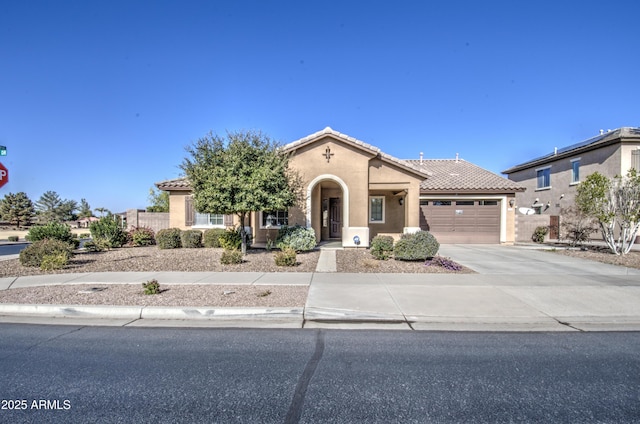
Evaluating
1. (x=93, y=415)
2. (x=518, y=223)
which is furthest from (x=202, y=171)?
(x=518, y=223)

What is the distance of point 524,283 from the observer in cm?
780

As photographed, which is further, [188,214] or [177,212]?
[177,212]

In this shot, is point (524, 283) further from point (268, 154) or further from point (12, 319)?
point (12, 319)

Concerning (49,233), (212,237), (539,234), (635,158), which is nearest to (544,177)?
(635,158)

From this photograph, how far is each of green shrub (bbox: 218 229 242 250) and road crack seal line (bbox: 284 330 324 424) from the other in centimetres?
865

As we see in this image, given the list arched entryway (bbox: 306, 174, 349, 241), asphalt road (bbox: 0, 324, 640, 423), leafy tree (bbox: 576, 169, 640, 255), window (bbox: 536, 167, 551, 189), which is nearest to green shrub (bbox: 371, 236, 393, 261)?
arched entryway (bbox: 306, 174, 349, 241)

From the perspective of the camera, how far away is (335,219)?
1739 cm

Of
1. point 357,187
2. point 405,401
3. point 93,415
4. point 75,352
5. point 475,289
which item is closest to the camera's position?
point 93,415

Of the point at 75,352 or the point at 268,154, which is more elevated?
the point at 268,154

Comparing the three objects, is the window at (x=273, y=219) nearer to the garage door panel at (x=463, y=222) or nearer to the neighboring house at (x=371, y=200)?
the neighboring house at (x=371, y=200)

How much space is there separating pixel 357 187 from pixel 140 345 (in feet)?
35.9

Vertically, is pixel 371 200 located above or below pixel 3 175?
below

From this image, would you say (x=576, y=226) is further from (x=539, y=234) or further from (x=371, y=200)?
(x=371, y=200)

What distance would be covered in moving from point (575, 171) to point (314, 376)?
87.2 ft
